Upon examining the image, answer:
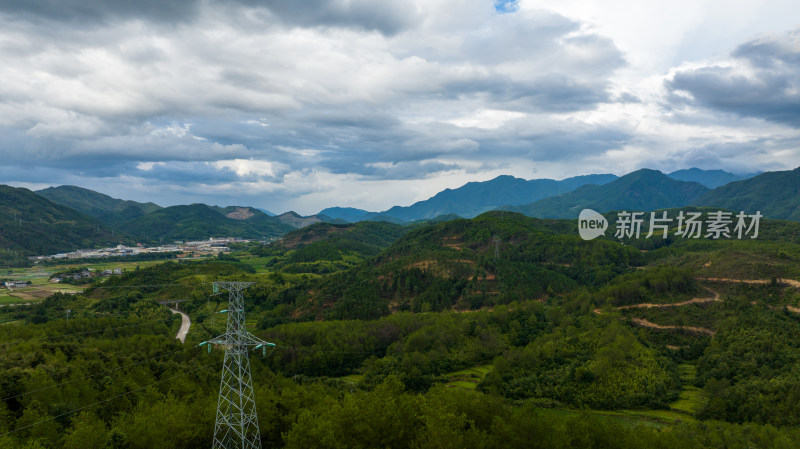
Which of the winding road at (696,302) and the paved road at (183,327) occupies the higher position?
the winding road at (696,302)

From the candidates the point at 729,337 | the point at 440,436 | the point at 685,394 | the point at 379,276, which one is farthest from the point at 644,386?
the point at 379,276

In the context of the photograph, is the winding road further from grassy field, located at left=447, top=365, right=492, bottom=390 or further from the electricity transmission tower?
the electricity transmission tower

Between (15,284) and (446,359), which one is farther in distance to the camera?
(15,284)

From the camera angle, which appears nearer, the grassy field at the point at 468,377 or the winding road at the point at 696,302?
the grassy field at the point at 468,377

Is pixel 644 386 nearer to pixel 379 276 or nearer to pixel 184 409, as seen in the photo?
pixel 184 409

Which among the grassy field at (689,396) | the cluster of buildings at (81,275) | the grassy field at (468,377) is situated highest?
the cluster of buildings at (81,275)

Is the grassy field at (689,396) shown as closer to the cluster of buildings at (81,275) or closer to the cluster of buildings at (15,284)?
the cluster of buildings at (15,284)

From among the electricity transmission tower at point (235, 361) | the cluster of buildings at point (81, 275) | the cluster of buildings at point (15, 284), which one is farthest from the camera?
the cluster of buildings at point (81, 275)

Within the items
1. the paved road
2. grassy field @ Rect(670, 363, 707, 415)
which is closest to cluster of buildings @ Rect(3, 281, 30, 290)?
the paved road

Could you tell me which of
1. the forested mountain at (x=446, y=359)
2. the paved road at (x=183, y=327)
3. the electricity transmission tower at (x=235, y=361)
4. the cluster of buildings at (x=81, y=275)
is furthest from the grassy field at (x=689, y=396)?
the cluster of buildings at (x=81, y=275)

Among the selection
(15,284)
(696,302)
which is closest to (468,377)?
(696,302)

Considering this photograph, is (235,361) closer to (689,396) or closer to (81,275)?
(689,396)
